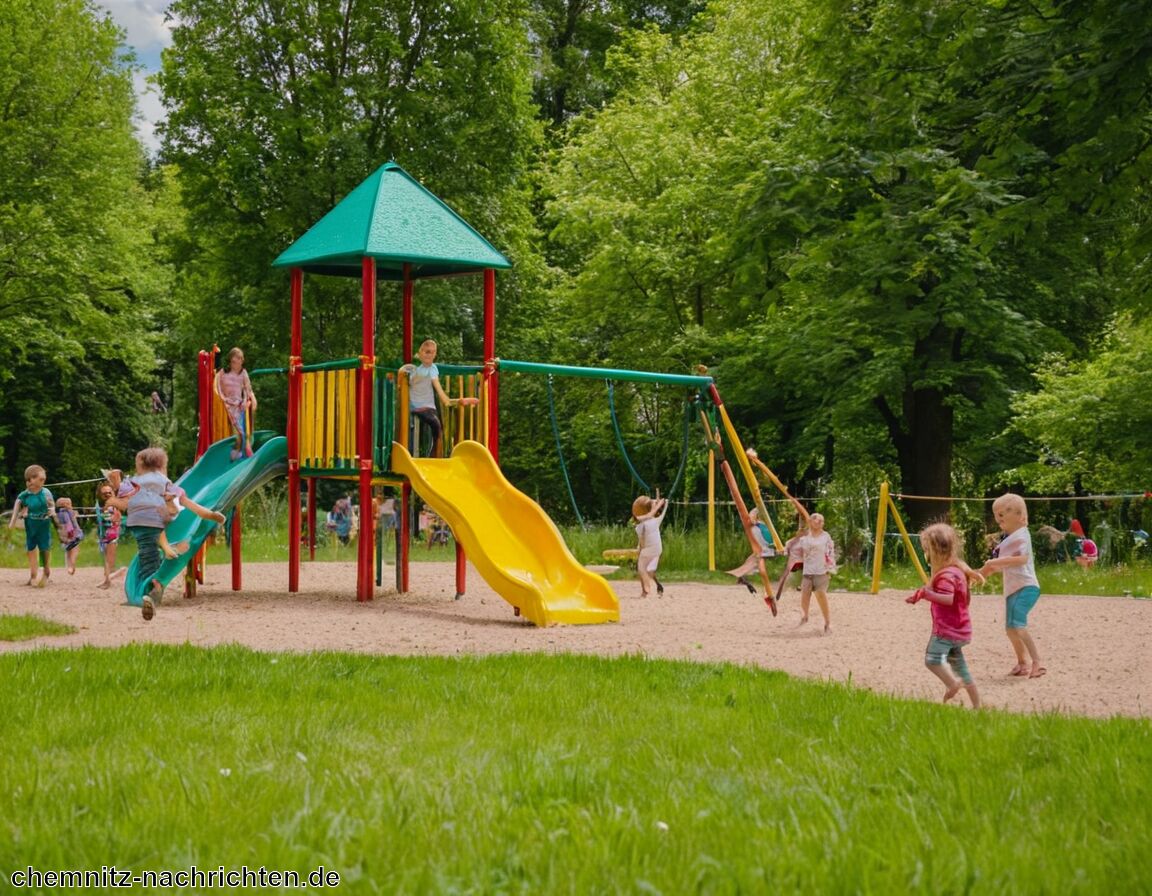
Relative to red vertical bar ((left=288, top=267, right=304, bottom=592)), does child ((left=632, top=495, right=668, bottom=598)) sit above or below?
below

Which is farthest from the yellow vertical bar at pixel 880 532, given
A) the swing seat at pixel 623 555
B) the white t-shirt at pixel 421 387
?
the white t-shirt at pixel 421 387

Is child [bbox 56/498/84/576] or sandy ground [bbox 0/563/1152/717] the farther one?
child [bbox 56/498/84/576]

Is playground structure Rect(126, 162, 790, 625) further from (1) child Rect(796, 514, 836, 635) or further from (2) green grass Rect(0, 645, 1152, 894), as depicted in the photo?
(2) green grass Rect(0, 645, 1152, 894)

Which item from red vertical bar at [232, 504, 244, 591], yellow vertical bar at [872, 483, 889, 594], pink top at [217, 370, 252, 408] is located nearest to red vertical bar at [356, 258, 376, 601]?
pink top at [217, 370, 252, 408]

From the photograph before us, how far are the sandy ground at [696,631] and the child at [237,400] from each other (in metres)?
1.73

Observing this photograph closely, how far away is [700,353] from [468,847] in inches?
853

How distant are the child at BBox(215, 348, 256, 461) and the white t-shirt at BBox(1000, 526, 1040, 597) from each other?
910 cm

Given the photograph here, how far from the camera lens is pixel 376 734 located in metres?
5.90

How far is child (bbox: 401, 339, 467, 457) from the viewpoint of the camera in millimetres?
13797

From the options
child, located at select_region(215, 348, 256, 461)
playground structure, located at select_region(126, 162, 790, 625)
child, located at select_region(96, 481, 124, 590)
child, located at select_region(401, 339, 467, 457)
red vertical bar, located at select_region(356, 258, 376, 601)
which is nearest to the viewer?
playground structure, located at select_region(126, 162, 790, 625)

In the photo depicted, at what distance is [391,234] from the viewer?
553 inches

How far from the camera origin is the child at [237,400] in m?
14.9

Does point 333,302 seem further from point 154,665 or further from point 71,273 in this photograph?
point 154,665

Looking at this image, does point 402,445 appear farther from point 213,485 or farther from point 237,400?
point 237,400
